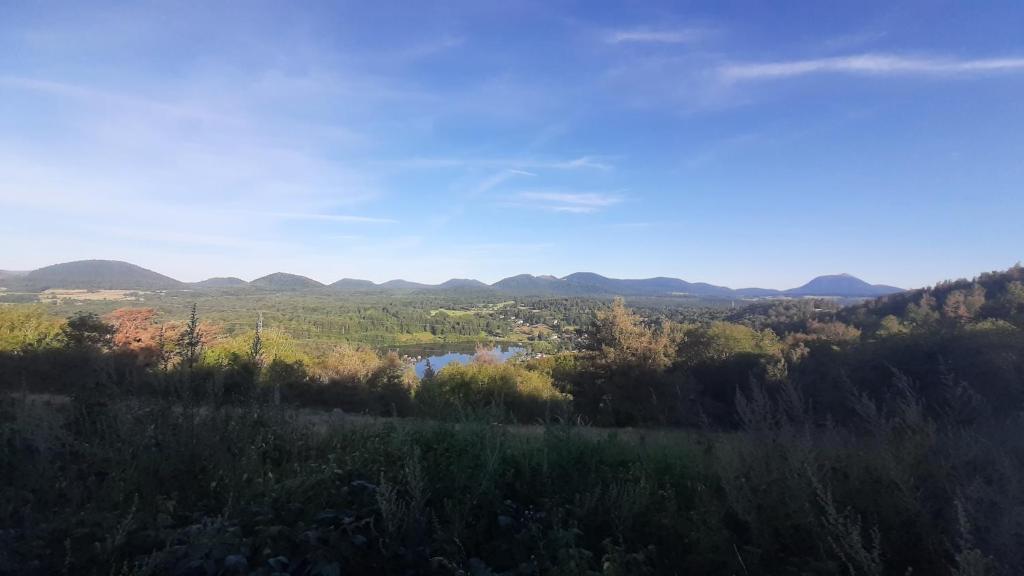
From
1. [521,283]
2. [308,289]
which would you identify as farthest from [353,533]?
[521,283]

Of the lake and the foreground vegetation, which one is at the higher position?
the foreground vegetation

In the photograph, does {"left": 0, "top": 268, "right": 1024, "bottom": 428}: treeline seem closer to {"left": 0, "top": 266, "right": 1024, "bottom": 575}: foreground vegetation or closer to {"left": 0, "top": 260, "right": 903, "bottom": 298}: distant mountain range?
{"left": 0, "top": 266, "right": 1024, "bottom": 575}: foreground vegetation

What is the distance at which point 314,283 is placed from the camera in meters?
83.0

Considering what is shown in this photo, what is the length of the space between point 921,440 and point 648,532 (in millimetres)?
2629

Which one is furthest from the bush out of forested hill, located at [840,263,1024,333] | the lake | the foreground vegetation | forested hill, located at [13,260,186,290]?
forested hill, located at [13,260,186,290]

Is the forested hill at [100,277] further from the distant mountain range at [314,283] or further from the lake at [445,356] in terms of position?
the lake at [445,356]

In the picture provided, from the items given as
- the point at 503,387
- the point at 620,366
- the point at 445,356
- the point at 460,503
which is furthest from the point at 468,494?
the point at 445,356

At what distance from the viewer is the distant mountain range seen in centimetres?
3834

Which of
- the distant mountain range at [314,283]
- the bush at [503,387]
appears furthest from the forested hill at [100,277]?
the bush at [503,387]

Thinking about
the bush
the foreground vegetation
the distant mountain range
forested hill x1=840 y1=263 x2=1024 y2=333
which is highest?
the distant mountain range

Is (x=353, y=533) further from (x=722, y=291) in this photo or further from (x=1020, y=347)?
(x=722, y=291)

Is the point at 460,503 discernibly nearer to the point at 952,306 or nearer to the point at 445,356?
the point at 445,356

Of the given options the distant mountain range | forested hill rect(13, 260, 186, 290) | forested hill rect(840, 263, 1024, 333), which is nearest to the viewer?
forested hill rect(840, 263, 1024, 333)

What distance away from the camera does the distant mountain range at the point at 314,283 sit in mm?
38344
